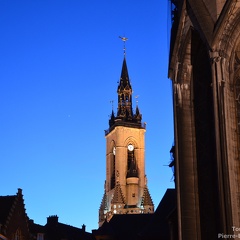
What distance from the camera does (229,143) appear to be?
50.8ft

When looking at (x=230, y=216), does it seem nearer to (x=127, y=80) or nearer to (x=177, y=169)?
(x=177, y=169)

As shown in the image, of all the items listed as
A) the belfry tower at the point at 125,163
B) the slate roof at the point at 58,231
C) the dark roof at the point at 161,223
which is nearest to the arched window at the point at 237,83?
the dark roof at the point at 161,223

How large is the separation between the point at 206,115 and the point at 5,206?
115 ft

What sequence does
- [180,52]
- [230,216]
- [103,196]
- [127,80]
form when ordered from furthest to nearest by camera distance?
1. [127,80]
2. [103,196]
3. [180,52]
4. [230,216]

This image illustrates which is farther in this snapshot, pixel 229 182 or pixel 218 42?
pixel 218 42

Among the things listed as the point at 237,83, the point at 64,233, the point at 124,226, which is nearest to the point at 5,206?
the point at 64,233

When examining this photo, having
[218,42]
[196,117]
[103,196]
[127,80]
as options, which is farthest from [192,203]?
[127,80]

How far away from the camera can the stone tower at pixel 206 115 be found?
50.4 ft

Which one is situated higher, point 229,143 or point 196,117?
point 196,117

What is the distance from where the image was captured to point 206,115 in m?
19.0

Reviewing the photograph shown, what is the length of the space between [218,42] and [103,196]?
10234cm

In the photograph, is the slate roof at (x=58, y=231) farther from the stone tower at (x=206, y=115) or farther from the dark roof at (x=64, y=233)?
the stone tower at (x=206, y=115)

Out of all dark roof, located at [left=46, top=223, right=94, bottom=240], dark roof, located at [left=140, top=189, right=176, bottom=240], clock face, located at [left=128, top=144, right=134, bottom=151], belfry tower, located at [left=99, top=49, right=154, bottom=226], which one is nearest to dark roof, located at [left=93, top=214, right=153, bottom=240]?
dark roof, located at [left=46, top=223, right=94, bottom=240]

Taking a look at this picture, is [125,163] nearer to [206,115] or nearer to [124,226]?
[124,226]
